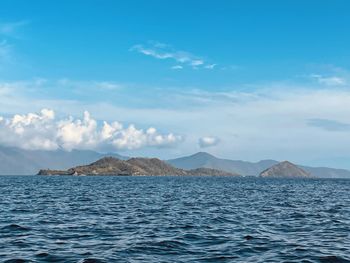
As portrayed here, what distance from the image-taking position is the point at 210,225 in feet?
145

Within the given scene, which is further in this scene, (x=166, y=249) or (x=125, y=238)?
(x=125, y=238)

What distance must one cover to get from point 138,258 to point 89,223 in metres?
17.3

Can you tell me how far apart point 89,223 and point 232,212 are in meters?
21.0

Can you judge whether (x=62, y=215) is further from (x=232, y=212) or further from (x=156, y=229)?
(x=232, y=212)

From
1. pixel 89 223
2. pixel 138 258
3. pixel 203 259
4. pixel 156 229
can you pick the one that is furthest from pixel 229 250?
pixel 89 223

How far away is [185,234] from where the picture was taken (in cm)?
3803

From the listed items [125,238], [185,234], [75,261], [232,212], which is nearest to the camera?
[75,261]

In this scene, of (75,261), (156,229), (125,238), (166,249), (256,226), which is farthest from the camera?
(256,226)

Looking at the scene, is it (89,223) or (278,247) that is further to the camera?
(89,223)

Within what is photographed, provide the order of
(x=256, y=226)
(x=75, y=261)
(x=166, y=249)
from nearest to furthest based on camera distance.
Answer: (x=75, y=261) < (x=166, y=249) < (x=256, y=226)

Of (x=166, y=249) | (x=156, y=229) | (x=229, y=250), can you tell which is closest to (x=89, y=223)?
(x=156, y=229)

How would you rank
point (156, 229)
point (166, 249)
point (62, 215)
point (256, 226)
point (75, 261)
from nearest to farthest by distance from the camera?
1. point (75, 261)
2. point (166, 249)
3. point (156, 229)
4. point (256, 226)
5. point (62, 215)

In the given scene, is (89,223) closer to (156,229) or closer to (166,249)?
(156,229)

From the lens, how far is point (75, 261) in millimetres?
27203
